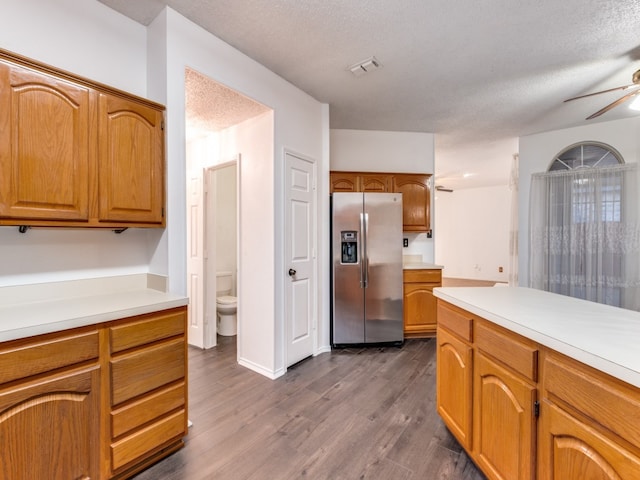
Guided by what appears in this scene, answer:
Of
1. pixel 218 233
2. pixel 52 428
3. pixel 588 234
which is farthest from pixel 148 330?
pixel 588 234

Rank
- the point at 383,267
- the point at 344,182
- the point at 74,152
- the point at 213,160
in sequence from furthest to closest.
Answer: the point at 344,182, the point at 383,267, the point at 213,160, the point at 74,152

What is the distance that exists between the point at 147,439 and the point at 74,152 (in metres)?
1.52

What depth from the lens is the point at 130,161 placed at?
1.68 m

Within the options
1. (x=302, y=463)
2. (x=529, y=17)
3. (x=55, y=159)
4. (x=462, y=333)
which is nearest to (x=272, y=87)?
(x=55, y=159)

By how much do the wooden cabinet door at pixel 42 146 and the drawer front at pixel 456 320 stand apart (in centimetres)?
208

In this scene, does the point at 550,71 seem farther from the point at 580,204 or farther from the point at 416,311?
the point at 416,311

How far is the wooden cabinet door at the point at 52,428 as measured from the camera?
111cm

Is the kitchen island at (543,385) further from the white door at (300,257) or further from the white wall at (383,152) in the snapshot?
the white wall at (383,152)

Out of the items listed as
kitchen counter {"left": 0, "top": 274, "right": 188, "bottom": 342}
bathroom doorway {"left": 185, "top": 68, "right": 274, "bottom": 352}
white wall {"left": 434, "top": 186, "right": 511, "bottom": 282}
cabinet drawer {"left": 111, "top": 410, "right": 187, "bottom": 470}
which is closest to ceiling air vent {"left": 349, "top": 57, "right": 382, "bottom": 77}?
bathroom doorway {"left": 185, "top": 68, "right": 274, "bottom": 352}

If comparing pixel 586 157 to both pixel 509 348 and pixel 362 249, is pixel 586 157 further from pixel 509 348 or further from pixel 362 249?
pixel 509 348

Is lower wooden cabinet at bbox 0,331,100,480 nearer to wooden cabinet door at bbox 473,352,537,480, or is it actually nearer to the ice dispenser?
wooden cabinet door at bbox 473,352,537,480

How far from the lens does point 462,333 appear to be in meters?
1.56

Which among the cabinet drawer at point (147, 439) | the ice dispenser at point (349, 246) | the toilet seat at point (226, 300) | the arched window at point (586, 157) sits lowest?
the cabinet drawer at point (147, 439)

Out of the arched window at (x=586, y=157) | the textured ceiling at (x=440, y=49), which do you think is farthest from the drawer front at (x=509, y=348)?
the arched window at (x=586, y=157)
